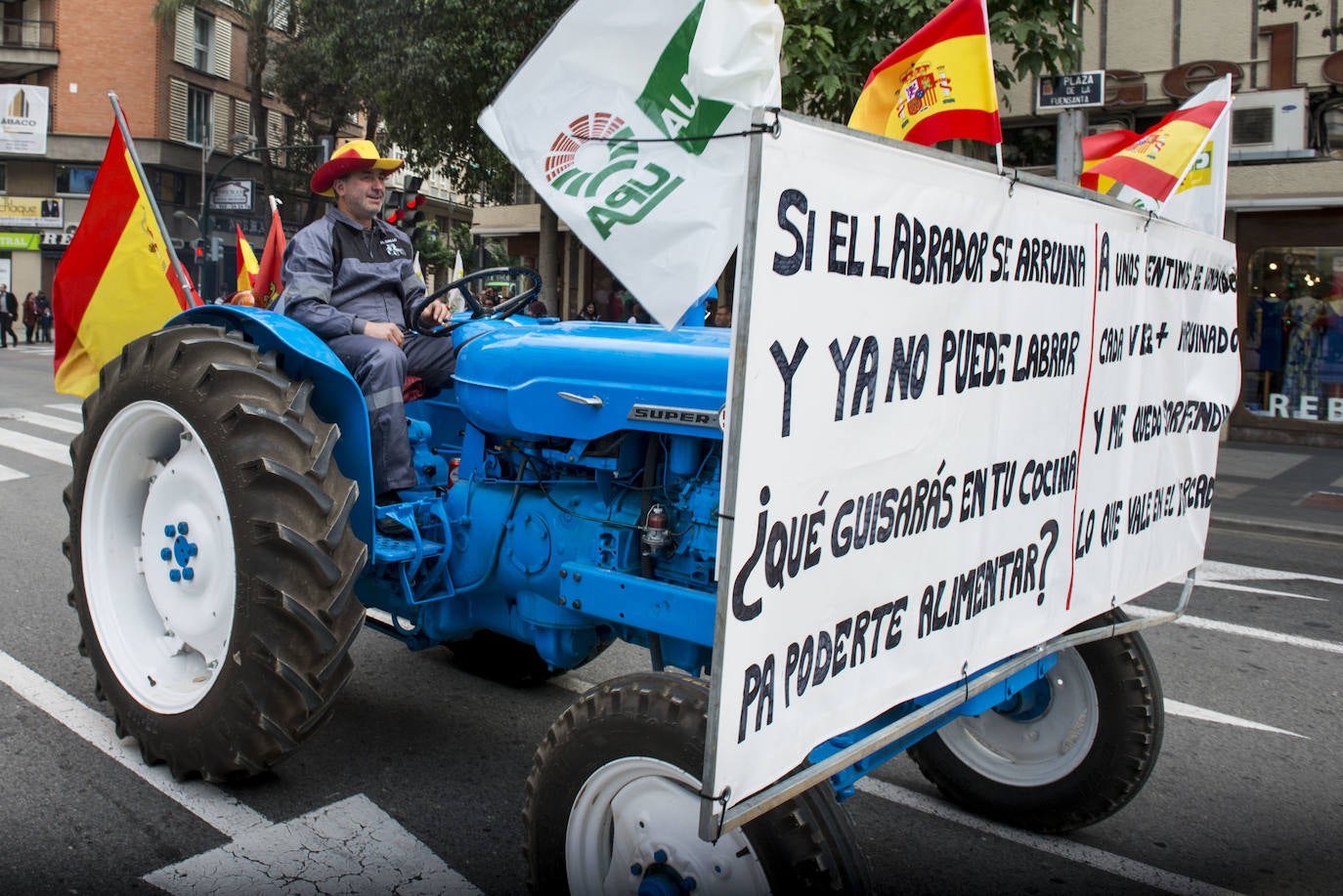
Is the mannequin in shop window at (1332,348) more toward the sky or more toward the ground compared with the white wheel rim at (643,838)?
more toward the sky

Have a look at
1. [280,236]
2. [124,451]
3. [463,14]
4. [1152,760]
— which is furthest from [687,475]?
[463,14]

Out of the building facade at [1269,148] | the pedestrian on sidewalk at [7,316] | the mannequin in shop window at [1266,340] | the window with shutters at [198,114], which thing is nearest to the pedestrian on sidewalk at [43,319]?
the pedestrian on sidewalk at [7,316]

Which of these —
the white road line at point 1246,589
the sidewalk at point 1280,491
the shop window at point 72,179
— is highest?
the shop window at point 72,179

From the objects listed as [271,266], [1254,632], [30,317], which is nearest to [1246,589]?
[1254,632]

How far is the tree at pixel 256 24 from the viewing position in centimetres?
3266

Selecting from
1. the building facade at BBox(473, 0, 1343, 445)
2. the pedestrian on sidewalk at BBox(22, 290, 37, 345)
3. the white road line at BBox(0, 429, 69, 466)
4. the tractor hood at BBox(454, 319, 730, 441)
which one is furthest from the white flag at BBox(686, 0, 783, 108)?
the pedestrian on sidewalk at BBox(22, 290, 37, 345)

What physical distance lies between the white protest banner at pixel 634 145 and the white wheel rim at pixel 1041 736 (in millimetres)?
1827

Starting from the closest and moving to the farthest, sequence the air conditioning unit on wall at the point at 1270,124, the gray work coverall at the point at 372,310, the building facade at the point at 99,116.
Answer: the gray work coverall at the point at 372,310
the air conditioning unit on wall at the point at 1270,124
the building facade at the point at 99,116

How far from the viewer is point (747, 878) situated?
2348 mm

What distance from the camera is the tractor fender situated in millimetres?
3473

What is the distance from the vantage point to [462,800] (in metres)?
3.59

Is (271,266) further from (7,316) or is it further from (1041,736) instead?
(7,316)

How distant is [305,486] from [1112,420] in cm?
229

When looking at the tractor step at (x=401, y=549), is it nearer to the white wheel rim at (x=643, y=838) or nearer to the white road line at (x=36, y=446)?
the white wheel rim at (x=643, y=838)
